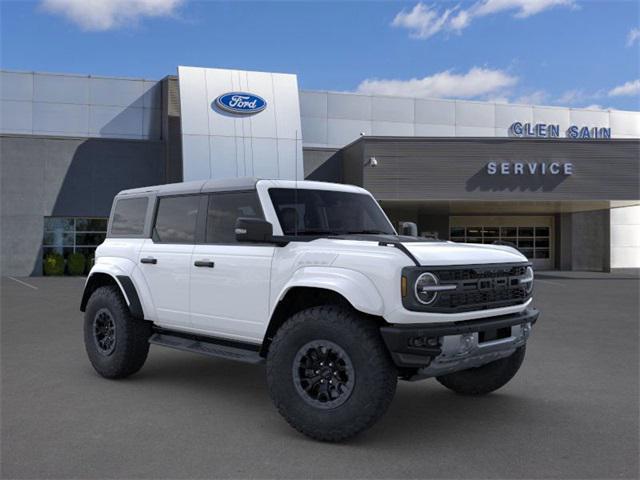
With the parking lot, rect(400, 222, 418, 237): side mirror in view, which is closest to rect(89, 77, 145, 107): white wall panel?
the parking lot

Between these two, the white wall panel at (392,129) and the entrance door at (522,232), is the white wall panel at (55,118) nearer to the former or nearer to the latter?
the white wall panel at (392,129)

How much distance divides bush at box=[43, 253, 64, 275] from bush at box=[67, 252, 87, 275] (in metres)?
0.33

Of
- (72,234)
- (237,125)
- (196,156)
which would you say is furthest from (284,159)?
(72,234)

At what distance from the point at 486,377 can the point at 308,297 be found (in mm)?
2084

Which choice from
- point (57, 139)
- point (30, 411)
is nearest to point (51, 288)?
point (57, 139)

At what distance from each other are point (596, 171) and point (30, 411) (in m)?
24.3

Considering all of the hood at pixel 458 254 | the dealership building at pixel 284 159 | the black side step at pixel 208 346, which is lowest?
the black side step at pixel 208 346

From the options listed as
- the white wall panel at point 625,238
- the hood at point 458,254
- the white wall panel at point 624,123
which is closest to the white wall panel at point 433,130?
the white wall panel at point 625,238

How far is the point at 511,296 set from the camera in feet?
16.7

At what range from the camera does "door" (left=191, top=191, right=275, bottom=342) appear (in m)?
5.13

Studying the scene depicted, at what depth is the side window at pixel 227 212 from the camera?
217 inches

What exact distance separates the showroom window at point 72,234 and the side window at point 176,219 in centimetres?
2137

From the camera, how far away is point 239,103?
86.9ft

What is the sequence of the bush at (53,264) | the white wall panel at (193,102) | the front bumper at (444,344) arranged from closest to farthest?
1. the front bumper at (444,344)
2. the white wall panel at (193,102)
3. the bush at (53,264)
